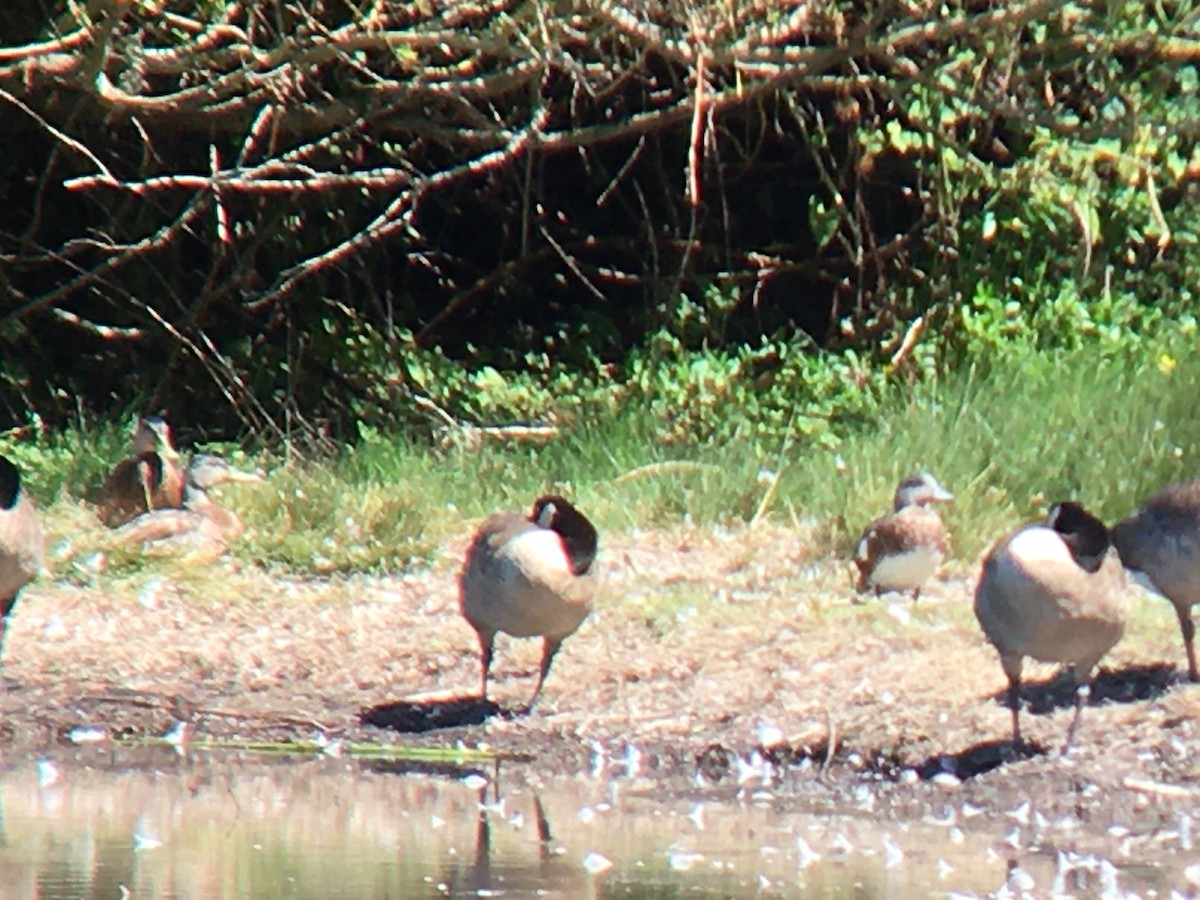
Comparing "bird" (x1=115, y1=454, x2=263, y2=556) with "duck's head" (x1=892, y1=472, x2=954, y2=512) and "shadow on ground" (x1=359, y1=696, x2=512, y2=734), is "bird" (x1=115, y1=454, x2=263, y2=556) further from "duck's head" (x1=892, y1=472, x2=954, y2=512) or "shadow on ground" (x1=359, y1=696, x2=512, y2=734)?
"duck's head" (x1=892, y1=472, x2=954, y2=512)

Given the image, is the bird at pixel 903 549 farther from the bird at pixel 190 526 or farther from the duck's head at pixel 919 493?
the bird at pixel 190 526

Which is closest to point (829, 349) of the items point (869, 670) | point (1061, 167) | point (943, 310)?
point (943, 310)

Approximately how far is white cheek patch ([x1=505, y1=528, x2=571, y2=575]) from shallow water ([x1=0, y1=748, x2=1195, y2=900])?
2.58 feet

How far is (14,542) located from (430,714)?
6.09ft

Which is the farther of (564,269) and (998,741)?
(564,269)

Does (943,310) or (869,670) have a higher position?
(943,310)

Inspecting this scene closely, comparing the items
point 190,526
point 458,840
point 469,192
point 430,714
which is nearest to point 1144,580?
point 430,714

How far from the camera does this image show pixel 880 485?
1136 centimetres

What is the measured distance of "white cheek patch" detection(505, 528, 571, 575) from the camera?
861cm

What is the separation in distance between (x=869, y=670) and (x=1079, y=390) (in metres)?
4.00

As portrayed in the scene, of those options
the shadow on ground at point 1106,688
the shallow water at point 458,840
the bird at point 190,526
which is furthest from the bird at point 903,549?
the bird at point 190,526

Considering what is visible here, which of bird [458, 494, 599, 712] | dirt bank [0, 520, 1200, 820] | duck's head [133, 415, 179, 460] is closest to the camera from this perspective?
dirt bank [0, 520, 1200, 820]

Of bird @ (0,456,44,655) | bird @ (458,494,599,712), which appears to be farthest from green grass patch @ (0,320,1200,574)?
bird @ (458,494,599,712)

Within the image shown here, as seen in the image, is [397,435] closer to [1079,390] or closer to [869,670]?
[1079,390]
